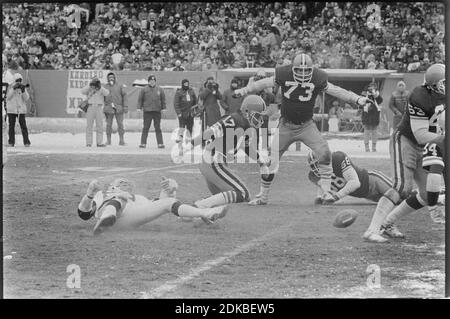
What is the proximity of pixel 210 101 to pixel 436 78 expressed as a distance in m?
1.41

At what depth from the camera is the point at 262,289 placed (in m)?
4.65

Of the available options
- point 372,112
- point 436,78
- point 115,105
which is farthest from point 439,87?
point 115,105

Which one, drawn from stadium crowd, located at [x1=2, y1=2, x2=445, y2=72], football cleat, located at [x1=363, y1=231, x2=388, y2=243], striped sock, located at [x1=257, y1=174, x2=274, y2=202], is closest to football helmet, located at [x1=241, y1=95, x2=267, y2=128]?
stadium crowd, located at [x1=2, y1=2, x2=445, y2=72]

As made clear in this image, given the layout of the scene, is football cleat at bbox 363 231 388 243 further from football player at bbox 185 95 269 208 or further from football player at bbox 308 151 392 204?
football player at bbox 185 95 269 208

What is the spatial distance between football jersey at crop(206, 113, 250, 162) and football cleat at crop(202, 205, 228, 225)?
14.0 inches

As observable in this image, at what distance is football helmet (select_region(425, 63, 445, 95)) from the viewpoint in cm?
484

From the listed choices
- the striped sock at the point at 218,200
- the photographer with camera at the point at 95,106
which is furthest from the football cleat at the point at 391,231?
the photographer with camera at the point at 95,106

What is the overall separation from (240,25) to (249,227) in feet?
4.02

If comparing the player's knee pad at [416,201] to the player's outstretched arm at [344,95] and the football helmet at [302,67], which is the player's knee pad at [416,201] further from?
the football helmet at [302,67]

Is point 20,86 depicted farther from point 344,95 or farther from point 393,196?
point 393,196

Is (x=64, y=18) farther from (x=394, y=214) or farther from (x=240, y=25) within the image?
(x=394, y=214)

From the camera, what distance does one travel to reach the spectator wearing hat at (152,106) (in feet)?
17.0

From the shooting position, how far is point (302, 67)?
5.12 metres
